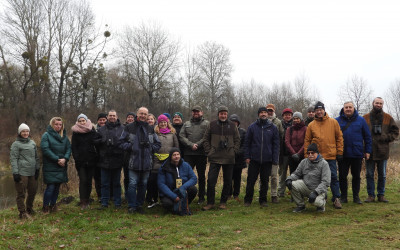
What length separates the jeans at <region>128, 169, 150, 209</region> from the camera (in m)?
6.29

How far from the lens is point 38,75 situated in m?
29.2

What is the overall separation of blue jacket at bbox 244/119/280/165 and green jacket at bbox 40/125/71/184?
393cm

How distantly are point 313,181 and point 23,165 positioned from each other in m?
5.75

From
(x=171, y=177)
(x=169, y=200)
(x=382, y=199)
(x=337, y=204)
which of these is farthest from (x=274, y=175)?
(x=169, y=200)

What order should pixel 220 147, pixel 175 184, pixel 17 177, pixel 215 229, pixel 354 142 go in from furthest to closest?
pixel 220 147 < pixel 354 142 < pixel 175 184 < pixel 17 177 < pixel 215 229

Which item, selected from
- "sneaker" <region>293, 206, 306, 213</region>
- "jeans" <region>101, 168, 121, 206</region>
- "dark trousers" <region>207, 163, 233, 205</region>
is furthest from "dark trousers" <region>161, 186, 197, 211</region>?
"sneaker" <region>293, 206, 306, 213</region>

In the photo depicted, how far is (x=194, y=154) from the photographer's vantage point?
7105mm

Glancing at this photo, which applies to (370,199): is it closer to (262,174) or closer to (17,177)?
(262,174)

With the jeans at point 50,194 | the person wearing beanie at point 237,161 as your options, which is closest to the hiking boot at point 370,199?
the person wearing beanie at point 237,161

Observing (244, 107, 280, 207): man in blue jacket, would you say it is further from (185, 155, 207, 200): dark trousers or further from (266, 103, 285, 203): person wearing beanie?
(185, 155, 207, 200): dark trousers

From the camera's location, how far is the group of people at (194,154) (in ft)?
20.3

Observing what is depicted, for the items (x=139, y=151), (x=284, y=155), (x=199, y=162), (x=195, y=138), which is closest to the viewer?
(x=139, y=151)

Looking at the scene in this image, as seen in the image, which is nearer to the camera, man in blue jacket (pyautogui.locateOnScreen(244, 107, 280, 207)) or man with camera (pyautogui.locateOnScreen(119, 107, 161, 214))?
man with camera (pyautogui.locateOnScreen(119, 107, 161, 214))

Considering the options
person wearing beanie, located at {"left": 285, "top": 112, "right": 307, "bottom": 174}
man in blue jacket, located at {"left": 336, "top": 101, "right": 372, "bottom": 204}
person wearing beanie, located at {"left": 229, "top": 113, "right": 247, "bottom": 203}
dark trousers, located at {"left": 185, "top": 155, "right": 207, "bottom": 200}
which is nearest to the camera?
man in blue jacket, located at {"left": 336, "top": 101, "right": 372, "bottom": 204}
